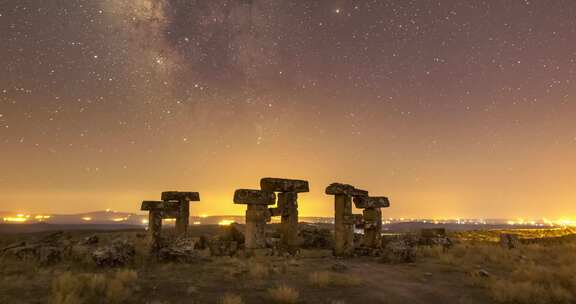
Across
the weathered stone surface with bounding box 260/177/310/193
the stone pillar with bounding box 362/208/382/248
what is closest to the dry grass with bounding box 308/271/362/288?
the weathered stone surface with bounding box 260/177/310/193

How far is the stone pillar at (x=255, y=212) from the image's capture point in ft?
61.7

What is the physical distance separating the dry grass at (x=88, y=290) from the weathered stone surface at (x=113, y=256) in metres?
3.67

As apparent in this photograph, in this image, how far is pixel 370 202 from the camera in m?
22.7

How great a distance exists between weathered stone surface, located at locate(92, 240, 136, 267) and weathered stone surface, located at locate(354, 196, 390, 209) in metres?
12.0

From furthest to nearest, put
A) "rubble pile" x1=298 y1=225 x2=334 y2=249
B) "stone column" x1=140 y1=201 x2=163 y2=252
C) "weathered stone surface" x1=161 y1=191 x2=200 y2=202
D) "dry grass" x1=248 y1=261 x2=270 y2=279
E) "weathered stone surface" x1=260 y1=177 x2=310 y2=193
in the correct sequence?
"rubble pile" x1=298 y1=225 x2=334 y2=249, "weathered stone surface" x1=161 y1=191 x2=200 y2=202, "stone column" x1=140 y1=201 x2=163 y2=252, "weathered stone surface" x1=260 y1=177 x2=310 y2=193, "dry grass" x1=248 y1=261 x2=270 y2=279

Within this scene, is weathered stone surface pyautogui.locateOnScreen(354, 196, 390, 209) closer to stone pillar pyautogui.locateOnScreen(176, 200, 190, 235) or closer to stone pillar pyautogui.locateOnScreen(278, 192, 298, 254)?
stone pillar pyautogui.locateOnScreen(278, 192, 298, 254)

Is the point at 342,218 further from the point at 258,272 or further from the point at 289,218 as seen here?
the point at 258,272

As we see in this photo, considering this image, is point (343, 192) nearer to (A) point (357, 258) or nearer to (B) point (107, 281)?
(A) point (357, 258)

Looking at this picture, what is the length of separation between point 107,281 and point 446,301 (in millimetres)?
9503

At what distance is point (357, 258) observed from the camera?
67.9 ft

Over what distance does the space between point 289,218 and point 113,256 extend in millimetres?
8577

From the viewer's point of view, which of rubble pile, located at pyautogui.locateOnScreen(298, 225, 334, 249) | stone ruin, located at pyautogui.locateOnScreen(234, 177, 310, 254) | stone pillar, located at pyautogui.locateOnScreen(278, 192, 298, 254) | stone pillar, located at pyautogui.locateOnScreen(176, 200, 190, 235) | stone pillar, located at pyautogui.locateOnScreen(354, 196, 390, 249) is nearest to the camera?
stone ruin, located at pyautogui.locateOnScreen(234, 177, 310, 254)

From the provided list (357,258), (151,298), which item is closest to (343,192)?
(357,258)

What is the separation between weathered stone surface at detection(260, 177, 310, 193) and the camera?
1978cm
